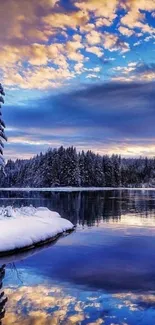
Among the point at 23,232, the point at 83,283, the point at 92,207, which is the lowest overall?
the point at 83,283

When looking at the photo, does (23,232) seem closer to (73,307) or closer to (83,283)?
(83,283)

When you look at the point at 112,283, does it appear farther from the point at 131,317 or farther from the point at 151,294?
the point at 131,317

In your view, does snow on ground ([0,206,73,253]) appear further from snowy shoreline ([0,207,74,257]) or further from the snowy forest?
the snowy forest

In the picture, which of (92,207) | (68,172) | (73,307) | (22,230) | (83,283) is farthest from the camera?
(68,172)

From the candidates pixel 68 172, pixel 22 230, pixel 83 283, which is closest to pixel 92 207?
pixel 22 230

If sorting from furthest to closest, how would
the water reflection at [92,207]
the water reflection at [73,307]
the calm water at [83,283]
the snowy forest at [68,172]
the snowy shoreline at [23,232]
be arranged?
the snowy forest at [68,172] → the water reflection at [92,207] → the snowy shoreline at [23,232] → the calm water at [83,283] → the water reflection at [73,307]

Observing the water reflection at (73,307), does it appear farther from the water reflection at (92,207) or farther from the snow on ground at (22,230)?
the water reflection at (92,207)

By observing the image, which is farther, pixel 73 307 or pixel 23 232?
pixel 23 232

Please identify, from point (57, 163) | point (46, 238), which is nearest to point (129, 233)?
point (46, 238)

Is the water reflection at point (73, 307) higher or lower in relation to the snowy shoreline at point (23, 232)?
lower

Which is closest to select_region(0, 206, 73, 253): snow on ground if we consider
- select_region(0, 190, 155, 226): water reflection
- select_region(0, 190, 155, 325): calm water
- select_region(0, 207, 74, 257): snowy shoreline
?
select_region(0, 207, 74, 257): snowy shoreline

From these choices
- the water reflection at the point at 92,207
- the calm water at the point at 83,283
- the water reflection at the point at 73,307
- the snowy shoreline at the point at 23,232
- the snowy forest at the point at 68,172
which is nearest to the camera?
the water reflection at the point at 73,307

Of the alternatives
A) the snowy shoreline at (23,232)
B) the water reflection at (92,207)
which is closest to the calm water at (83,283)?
the snowy shoreline at (23,232)

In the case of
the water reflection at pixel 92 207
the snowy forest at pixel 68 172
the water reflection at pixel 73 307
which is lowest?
the water reflection at pixel 73 307
